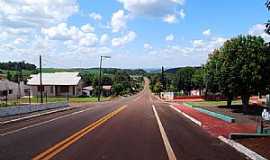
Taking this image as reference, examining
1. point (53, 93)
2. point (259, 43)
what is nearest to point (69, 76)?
point (53, 93)

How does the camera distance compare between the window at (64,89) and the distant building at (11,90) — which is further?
the window at (64,89)

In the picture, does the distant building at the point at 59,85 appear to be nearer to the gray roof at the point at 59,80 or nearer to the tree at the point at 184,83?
the gray roof at the point at 59,80

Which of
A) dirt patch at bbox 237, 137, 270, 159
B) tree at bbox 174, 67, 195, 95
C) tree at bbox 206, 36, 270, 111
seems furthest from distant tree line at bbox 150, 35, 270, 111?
tree at bbox 174, 67, 195, 95

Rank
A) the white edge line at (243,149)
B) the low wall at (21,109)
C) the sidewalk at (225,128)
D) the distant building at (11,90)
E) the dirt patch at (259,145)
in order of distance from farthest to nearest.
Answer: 1. the distant building at (11,90)
2. the low wall at (21,109)
3. the sidewalk at (225,128)
4. the dirt patch at (259,145)
5. the white edge line at (243,149)

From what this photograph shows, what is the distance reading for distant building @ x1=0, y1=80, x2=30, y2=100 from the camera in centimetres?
9975

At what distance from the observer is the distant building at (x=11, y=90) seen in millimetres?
99750

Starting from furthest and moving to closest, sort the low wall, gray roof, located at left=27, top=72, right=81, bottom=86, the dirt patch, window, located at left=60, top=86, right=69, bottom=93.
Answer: window, located at left=60, top=86, right=69, bottom=93 → gray roof, located at left=27, top=72, right=81, bottom=86 → the low wall → the dirt patch

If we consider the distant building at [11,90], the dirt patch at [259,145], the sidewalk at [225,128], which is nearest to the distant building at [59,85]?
the distant building at [11,90]

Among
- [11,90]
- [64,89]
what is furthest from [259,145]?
[64,89]

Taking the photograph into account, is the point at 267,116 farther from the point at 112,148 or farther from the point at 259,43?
the point at 259,43

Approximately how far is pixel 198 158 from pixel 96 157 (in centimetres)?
287

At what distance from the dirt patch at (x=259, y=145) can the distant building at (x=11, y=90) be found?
79.3 metres

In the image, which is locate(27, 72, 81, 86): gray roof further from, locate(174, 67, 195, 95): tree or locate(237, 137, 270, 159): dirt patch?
locate(237, 137, 270, 159): dirt patch

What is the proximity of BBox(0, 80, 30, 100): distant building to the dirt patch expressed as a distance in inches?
3122
